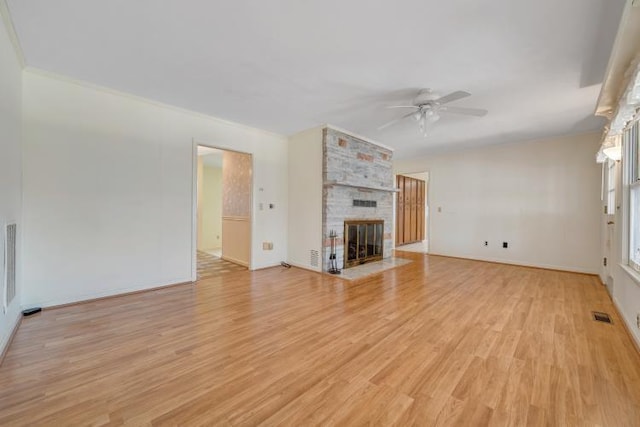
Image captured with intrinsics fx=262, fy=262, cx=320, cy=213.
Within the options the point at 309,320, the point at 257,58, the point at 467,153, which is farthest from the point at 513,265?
the point at 257,58

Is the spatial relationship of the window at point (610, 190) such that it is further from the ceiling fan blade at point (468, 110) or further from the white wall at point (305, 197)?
the white wall at point (305, 197)

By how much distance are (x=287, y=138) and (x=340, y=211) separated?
71.9 inches

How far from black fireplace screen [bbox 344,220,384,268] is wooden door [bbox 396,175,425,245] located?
8.00 feet

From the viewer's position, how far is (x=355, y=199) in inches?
198

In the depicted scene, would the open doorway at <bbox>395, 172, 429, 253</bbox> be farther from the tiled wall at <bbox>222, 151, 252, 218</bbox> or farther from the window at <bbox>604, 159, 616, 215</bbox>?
the tiled wall at <bbox>222, 151, 252, 218</bbox>

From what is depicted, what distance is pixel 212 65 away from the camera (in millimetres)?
2621

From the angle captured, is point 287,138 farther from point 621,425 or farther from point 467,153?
point 621,425

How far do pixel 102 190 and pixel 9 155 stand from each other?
0.95 m

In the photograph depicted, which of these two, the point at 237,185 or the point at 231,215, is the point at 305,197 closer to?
the point at 237,185

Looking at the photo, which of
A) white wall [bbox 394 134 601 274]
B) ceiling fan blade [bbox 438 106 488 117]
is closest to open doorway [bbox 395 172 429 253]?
white wall [bbox 394 134 601 274]

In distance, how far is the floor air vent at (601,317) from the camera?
263cm

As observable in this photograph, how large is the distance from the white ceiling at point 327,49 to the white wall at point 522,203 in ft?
5.01

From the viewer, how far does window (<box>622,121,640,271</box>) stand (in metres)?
2.45

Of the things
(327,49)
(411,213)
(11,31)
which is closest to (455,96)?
(327,49)
